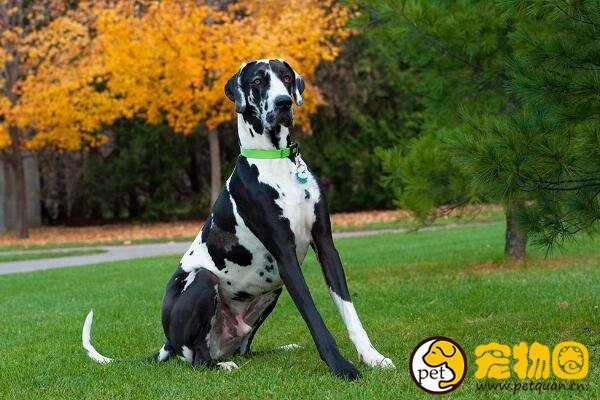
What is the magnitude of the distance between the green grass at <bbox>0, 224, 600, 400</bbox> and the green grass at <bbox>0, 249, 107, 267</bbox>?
13.5 feet

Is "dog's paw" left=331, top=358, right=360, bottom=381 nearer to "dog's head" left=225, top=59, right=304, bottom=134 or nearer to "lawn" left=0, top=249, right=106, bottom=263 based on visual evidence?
"dog's head" left=225, top=59, right=304, bottom=134

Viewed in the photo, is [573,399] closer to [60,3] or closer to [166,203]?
[60,3]

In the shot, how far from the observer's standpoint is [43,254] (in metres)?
18.9

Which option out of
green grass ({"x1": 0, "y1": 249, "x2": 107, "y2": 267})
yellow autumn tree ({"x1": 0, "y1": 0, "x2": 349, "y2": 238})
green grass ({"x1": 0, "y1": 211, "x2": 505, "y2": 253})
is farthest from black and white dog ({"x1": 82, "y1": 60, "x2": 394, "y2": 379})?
yellow autumn tree ({"x1": 0, "y1": 0, "x2": 349, "y2": 238})

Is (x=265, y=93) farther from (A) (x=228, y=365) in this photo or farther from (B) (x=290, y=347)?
(B) (x=290, y=347)

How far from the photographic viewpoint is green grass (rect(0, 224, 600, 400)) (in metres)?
4.84

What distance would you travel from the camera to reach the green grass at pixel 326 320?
15.9 feet

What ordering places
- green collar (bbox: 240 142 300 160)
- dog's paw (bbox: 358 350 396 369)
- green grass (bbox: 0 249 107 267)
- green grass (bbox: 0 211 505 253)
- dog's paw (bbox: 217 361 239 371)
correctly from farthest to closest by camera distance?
green grass (bbox: 0 211 505 253)
green grass (bbox: 0 249 107 267)
dog's paw (bbox: 217 361 239 371)
green collar (bbox: 240 142 300 160)
dog's paw (bbox: 358 350 396 369)

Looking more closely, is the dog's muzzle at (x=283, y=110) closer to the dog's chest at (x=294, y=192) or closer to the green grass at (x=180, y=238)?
the dog's chest at (x=294, y=192)

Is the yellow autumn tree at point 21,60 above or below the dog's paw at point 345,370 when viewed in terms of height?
above

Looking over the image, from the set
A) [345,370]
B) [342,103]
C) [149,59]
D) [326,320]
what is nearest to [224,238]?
[345,370]

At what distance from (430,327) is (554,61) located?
2.40 m

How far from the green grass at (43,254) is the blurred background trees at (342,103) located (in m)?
4.29

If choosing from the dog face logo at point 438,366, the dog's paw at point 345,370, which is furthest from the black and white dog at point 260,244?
the dog face logo at point 438,366
